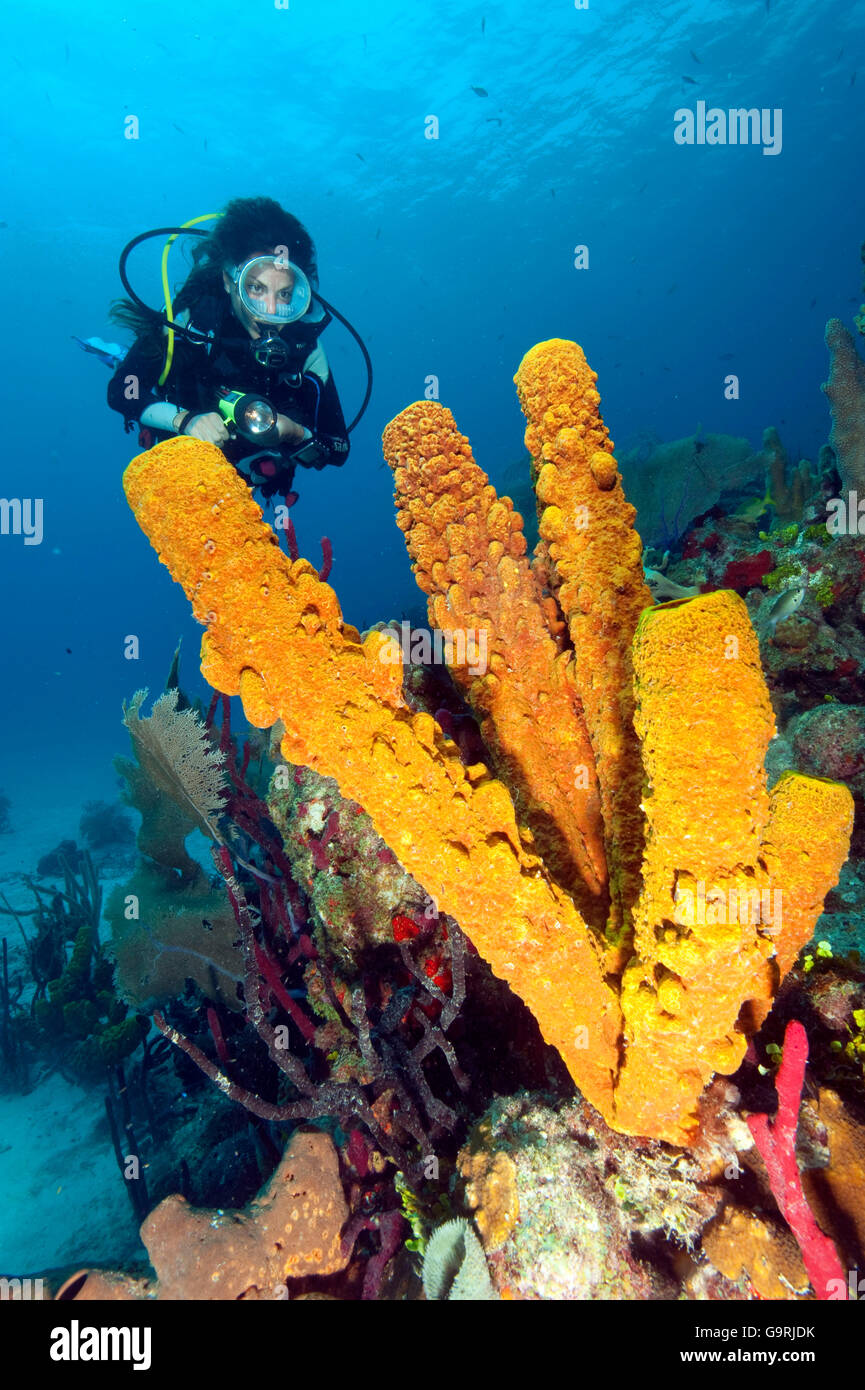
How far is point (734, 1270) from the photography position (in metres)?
1.69

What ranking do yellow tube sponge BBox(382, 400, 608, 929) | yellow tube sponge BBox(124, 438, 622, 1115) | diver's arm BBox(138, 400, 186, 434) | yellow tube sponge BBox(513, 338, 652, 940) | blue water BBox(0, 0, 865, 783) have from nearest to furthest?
yellow tube sponge BBox(124, 438, 622, 1115) < yellow tube sponge BBox(513, 338, 652, 940) < yellow tube sponge BBox(382, 400, 608, 929) < diver's arm BBox(138, 400, 186, 434) < blue water BBox(0, 0, 865, 783)

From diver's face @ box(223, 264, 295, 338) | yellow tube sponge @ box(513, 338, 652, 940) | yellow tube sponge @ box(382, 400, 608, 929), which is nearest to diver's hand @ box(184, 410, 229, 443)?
diver's face @ box(223, 264, 295, 338)

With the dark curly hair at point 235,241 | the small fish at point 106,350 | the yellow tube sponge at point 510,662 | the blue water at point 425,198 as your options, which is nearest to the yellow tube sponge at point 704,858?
the yellow tube sponge at point 510,662

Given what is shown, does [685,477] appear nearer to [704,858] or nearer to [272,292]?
[272,292]

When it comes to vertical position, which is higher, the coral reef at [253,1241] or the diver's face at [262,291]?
the diver's face at [262,291]

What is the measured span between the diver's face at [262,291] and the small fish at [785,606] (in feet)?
16.5

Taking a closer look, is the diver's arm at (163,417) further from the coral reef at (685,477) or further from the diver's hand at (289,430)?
the coral reef at (685,477)

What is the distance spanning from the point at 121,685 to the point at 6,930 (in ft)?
253

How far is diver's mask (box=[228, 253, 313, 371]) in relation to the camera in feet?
17.9

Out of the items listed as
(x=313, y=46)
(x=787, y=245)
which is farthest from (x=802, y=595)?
(x=787, y=245)

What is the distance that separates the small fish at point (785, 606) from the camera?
166 inches

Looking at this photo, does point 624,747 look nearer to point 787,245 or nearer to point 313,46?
point 313,46

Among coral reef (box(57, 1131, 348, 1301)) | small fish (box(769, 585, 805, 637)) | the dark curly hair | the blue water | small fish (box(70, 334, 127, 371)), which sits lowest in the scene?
coral reef (box(57, 1131, 348, 1301))

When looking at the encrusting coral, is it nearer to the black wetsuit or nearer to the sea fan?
the sea fan
